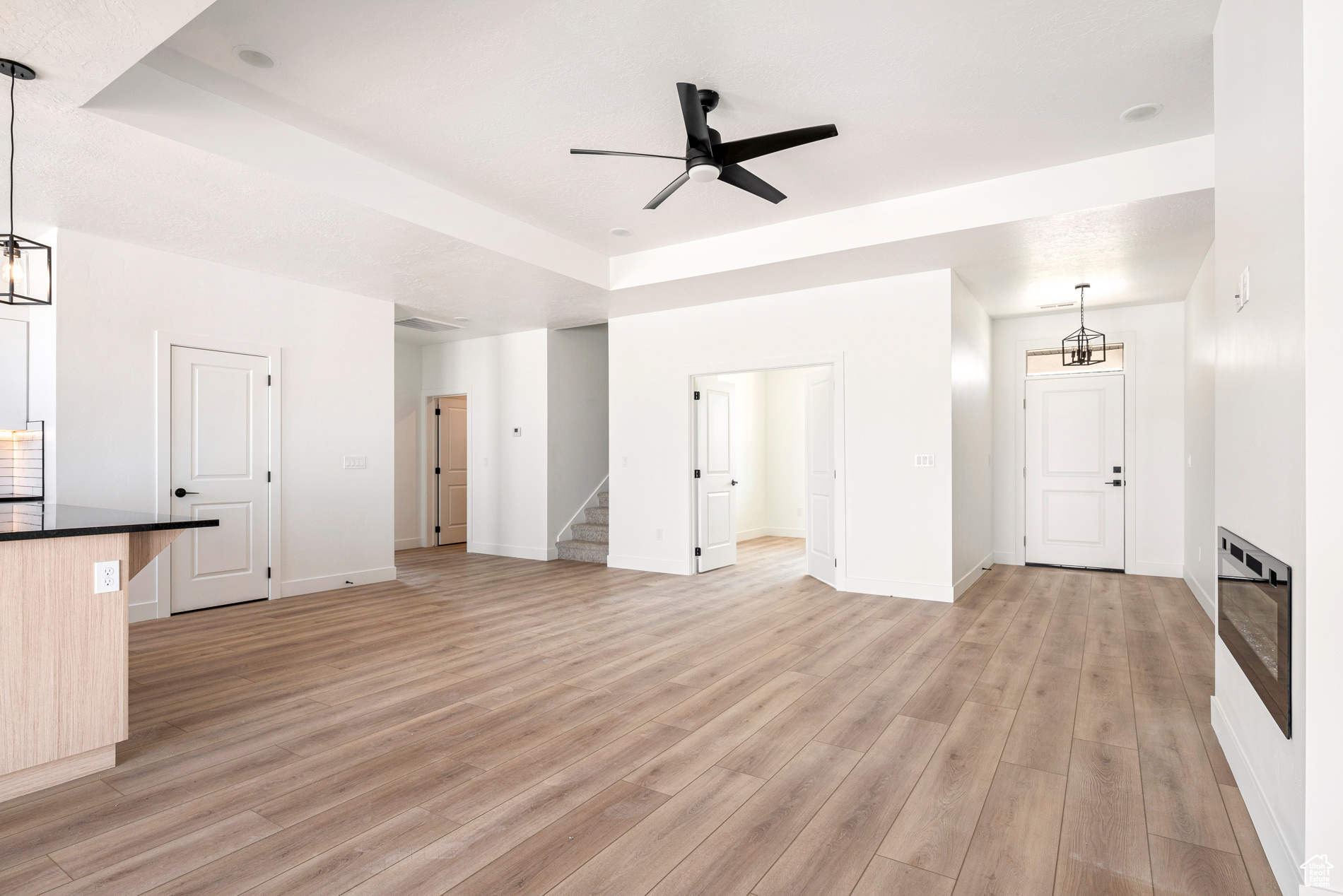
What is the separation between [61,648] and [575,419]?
6.05m

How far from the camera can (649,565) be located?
7109 millimetres

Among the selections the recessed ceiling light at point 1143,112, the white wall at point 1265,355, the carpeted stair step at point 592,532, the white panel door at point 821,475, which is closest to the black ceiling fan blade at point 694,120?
the white wall at point 1265,355

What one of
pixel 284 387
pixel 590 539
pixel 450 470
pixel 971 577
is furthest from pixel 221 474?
pixel 971 577

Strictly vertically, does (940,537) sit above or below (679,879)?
above

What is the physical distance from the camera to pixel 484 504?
8.48 metres

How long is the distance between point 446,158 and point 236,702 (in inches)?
128

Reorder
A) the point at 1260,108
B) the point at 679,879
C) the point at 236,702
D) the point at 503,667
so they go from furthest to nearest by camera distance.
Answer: the point at 503,667, the point at 236,702, the point at 1260,108, the point at 679,879

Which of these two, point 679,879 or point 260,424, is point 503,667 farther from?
point 260,424

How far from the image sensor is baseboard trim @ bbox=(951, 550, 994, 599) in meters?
5.66

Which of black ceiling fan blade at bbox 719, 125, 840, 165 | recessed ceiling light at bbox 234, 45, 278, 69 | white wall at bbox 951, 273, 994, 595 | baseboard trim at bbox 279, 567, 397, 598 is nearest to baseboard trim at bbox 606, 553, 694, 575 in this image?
baseboard trim at bbox 279, 567, 397, 598

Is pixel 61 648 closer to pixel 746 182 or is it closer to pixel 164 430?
pixel 164 430

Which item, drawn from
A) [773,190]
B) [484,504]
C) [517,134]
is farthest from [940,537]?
A: [484,504]

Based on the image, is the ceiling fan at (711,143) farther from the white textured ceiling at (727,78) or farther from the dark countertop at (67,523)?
the dark countertop at (67,523)

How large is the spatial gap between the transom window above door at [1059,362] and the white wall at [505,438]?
5.54 m
